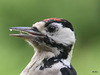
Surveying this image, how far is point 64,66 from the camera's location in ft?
7.92

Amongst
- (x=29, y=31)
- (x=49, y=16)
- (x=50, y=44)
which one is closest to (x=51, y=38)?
(x=50, y=44)

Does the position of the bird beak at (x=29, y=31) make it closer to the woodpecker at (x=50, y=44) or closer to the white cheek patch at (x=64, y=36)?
the woodpecker at (x=50, y=44)

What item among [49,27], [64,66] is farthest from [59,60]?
[49,27]

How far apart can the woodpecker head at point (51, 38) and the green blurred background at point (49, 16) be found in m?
2.94

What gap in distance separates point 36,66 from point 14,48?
368 centimetres

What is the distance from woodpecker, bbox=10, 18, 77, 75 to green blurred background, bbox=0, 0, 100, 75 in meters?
2.93

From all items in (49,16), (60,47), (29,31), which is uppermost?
(29,31)

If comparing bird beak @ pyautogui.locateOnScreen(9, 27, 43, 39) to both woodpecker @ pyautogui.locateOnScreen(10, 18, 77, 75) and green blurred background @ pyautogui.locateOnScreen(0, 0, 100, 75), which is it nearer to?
woodpecker @ pyautogui.locateOnScreen(10, 18, 77, 75)

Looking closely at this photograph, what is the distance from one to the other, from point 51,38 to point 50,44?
4cm

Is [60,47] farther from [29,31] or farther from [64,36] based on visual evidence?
[29,31]

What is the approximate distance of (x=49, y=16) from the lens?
21.4 feet

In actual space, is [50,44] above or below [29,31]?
below

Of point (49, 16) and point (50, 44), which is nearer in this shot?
point (50, 44)

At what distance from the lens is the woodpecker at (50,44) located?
94.8 inches
